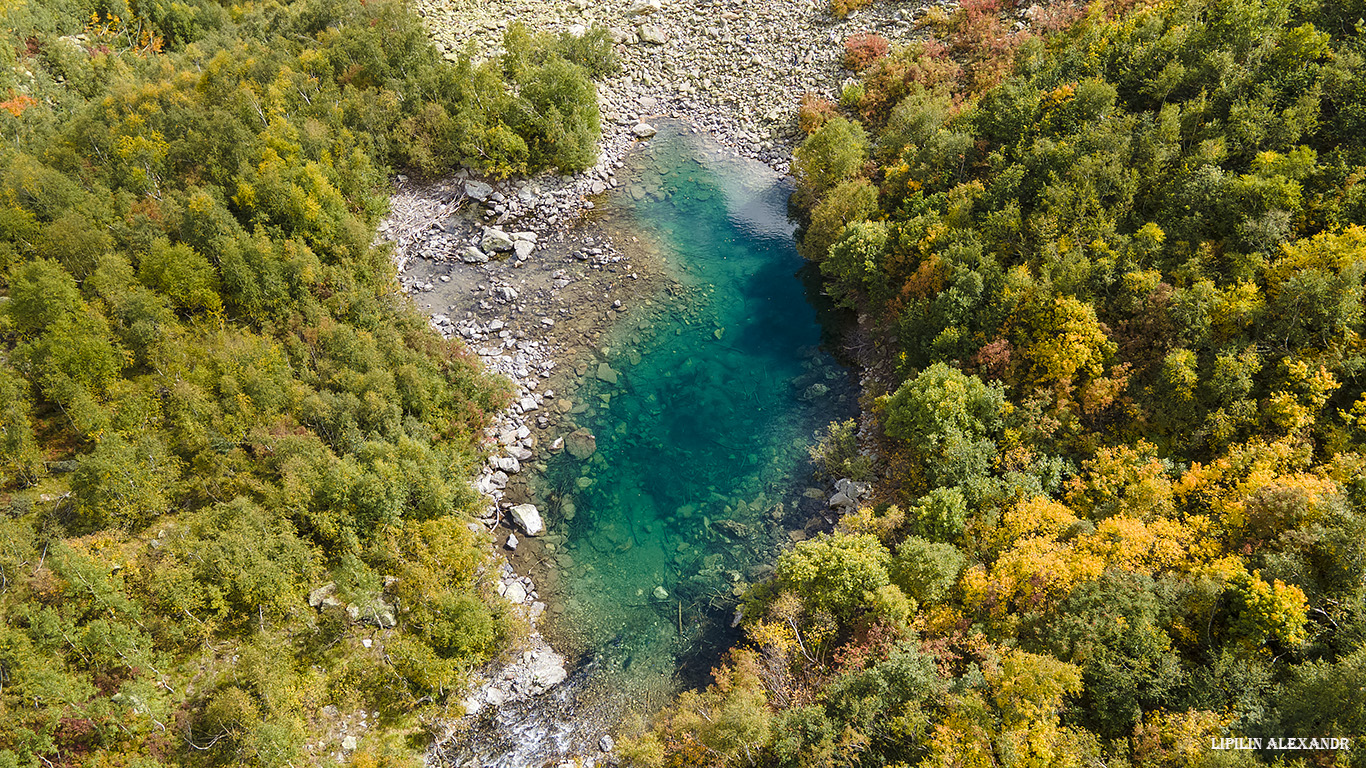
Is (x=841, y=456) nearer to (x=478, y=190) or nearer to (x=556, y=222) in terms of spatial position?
(x=556, y=222)

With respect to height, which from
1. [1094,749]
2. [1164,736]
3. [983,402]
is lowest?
[1094,749]

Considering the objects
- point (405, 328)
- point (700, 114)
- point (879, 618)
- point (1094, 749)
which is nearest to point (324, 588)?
point (405, 328)

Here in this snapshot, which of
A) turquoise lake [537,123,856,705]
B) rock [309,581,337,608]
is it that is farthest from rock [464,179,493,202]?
rock [309,581,337,608]

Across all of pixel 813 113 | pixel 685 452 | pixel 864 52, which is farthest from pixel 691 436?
pixel 864 52

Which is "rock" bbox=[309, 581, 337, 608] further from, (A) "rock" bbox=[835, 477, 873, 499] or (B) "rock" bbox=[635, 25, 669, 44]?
(B) "rock" bbox=[635, 25, 669, 44]

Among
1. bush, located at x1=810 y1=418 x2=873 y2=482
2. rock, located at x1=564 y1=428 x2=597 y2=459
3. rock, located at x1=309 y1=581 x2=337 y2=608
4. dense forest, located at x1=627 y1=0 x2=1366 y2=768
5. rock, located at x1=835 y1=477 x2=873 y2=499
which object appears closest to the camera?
dense forest, located at x1=627 y1=0 x2=1366 y2=768

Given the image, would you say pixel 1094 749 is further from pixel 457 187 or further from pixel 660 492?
pixel 457 187
